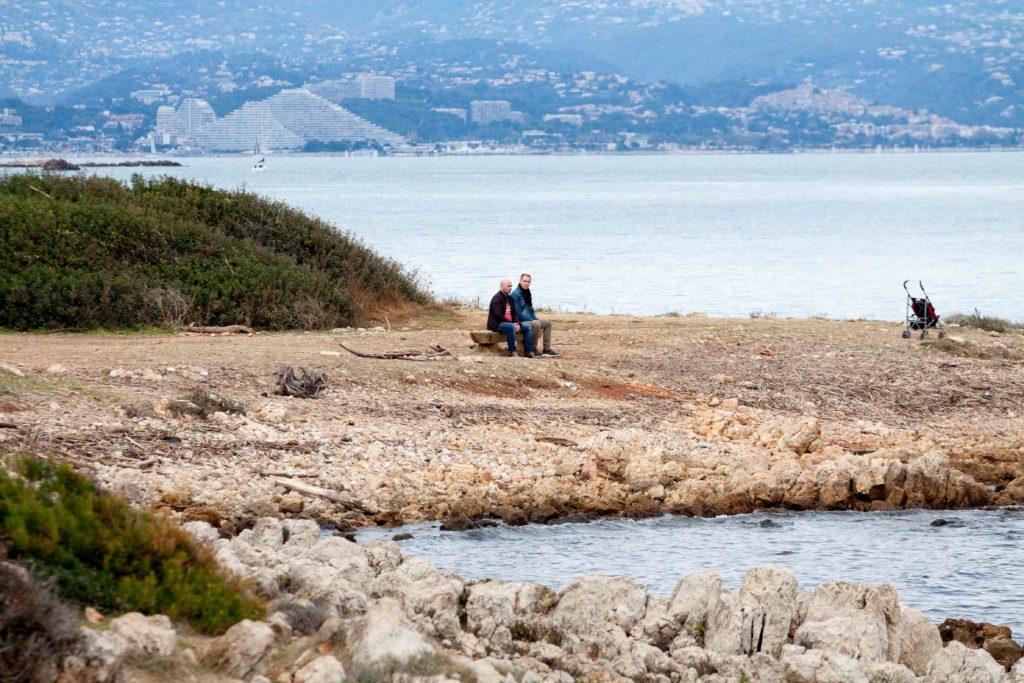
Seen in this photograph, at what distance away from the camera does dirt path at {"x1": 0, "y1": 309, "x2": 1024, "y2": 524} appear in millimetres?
13961

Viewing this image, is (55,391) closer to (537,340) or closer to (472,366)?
(472,366)

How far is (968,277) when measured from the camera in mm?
48531

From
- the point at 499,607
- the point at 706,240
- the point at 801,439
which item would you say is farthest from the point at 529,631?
the point at 706,240

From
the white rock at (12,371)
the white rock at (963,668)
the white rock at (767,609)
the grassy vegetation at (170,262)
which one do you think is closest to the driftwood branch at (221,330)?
the grassy vegetation at (170,262)

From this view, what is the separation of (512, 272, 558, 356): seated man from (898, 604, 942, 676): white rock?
10807mm

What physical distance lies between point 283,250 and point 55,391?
981 centimetres

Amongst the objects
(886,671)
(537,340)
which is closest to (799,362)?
(537,340)

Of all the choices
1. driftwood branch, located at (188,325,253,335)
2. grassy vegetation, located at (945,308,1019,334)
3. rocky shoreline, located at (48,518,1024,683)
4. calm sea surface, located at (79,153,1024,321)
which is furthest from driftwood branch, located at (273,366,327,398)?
grassy vegetation, located at (945,308,1019,334)

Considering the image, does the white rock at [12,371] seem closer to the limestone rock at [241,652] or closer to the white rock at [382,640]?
the white rock at [382,640]

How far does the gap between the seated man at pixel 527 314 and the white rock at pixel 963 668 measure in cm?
1149

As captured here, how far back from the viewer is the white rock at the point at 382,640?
290 inches

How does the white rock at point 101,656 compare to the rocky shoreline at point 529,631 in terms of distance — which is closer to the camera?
the white rock at point 101,656

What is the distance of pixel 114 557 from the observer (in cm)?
756

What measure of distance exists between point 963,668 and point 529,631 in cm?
281
